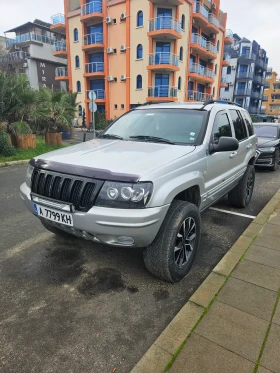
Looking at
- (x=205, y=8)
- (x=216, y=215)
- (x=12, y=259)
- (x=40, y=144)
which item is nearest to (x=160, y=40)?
(x=205, y=8)

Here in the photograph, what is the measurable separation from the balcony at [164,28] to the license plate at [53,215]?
23547 mm

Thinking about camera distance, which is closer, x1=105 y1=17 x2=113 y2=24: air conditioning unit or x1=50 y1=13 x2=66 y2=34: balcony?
x1=105 y1=17 x2=113 y2=24: air conditioning unit

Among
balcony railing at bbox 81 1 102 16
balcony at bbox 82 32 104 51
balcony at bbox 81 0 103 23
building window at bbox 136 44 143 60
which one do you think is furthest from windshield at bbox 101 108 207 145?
balcony railing at bbox 81 1 102 16

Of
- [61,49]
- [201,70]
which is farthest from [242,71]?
[61,49]

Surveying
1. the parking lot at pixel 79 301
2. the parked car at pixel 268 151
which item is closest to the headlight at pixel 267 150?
the parked car at pixel 268 151

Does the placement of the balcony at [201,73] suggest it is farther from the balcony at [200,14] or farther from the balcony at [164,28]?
the balcony at [164,28]

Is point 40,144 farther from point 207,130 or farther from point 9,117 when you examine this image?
point 207,130

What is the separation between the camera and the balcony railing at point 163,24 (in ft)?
72.9

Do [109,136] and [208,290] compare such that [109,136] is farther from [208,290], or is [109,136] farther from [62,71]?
[62,71]

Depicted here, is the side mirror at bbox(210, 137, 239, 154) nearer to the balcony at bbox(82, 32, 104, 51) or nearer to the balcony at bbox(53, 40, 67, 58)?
the balcony at bbox(82, 32, 104, 51)

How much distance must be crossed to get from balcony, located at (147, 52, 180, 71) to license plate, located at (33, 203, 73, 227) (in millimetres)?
23250

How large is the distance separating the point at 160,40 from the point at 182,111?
77.9 feet

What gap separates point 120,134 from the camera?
11.8 feet

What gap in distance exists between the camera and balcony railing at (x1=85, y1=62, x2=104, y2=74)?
27.1 metres
